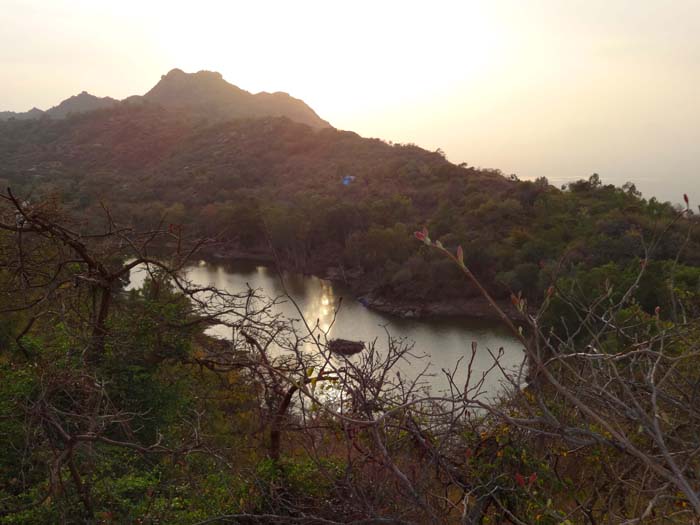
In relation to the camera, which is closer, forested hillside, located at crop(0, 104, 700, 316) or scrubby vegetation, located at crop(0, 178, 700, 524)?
scrubby vegetation, located at crop(0, 178, 700, 524)

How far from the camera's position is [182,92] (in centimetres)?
10344

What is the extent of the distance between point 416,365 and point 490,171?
95.2ft

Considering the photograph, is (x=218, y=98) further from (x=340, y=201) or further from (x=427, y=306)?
(x=427, y=306)

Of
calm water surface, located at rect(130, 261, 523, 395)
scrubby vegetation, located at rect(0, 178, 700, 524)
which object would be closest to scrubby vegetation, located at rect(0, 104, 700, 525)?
scrubby vegetation, located at rect(0, 178, 700, 524)

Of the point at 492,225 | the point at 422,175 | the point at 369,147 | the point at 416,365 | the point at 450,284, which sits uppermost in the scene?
the point at 369,147

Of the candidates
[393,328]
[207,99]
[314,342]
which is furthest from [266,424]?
[207,99]

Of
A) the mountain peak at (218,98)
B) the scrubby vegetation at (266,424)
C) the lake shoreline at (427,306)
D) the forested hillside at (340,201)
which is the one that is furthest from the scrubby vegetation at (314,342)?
the mountain peak at (218,98)

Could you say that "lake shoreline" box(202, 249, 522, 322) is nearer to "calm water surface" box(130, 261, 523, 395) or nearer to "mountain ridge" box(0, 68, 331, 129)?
"calm water surface" box(130, 261, 523, 395)

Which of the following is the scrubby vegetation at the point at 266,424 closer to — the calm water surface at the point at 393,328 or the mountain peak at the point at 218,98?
the calm water surface at the point at 393,328

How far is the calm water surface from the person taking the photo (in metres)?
15.1

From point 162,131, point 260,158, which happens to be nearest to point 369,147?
point 260,158

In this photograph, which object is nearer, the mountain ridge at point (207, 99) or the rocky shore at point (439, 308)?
the rocky shore at point (439, 308)

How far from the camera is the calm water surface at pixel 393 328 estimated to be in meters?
15.1

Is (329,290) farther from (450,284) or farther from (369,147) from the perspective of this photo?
(369,147)
